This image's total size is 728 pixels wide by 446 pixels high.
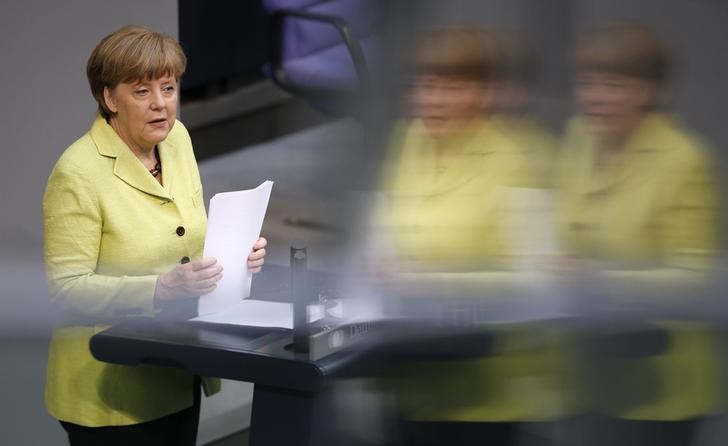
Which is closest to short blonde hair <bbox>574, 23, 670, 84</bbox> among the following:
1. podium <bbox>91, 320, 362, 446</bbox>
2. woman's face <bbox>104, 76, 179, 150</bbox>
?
podium <bbox>91, 320, 362, 446</bbox>

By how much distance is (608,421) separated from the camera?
430 mm

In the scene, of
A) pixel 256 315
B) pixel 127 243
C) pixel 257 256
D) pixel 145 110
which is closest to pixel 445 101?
pixel 257 256

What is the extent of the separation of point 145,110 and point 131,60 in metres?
0.06

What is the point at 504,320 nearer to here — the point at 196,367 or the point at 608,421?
the point at 608,421

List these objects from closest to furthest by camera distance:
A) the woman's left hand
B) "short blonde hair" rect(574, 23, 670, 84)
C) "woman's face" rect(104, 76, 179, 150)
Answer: "short blonde hair" rect(574, 23, 670, 84) → the woman's left hand → "woman's face" rect(104, 76, 179, 150)

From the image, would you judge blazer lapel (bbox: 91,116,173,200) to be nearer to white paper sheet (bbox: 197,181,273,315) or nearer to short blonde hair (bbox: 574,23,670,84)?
white paper sheet (bbox: 197,181,273,315)

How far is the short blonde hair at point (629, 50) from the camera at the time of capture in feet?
1.21

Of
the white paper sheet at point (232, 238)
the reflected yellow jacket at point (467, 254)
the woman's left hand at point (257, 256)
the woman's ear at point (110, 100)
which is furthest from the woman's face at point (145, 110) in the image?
the reflected yellow jacket at point (467, 254)

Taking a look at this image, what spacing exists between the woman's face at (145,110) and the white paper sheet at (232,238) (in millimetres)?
244

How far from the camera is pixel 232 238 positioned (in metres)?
0.86

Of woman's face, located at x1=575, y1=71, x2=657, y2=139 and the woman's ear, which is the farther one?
the woman's ear

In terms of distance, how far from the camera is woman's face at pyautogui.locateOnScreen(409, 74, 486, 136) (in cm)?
41

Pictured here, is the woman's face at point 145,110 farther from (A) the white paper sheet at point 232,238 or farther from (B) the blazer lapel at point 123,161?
(A) the white paper sheet at point 232,238

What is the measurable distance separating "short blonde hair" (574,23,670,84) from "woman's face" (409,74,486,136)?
0.14 feet
